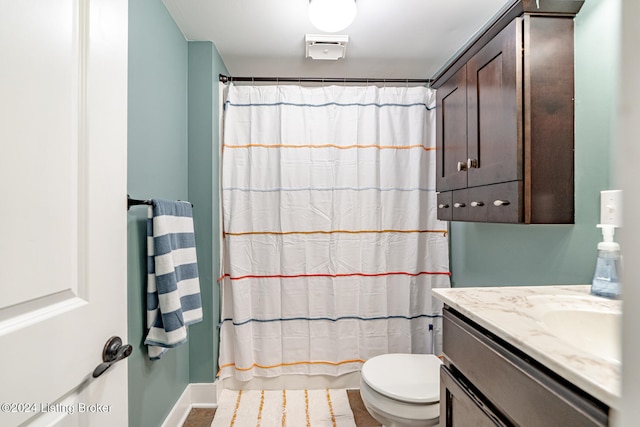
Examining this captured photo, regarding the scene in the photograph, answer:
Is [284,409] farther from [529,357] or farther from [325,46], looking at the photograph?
[325,46]

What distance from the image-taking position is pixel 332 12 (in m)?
1.56

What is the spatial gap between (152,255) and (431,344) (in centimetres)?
188

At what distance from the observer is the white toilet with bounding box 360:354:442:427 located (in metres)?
1.34

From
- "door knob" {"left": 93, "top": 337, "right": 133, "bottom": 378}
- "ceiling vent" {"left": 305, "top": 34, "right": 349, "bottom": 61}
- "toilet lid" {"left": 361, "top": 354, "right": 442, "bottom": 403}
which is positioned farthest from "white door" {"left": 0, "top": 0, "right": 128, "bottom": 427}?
"ceiling vent" {"left": 305, "top": 34, "right": 349, "bottom": 61}

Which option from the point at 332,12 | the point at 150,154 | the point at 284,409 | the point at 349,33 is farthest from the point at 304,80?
the point at 284,409

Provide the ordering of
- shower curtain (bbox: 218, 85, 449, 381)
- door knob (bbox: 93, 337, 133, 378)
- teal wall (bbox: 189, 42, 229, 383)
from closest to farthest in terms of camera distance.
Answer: door knob (bbox: 93, 337, 133, 378) → teal wall (bbox: 189, 42, 229, 383) → shower curtain (bbox: 218, 85, 449, 381)

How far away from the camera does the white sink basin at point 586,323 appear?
2.91 feet

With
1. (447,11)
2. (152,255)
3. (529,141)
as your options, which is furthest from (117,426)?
(447,11)

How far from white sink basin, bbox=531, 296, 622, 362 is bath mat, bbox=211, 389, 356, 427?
4.45 feet

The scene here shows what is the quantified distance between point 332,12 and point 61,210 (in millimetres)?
1463

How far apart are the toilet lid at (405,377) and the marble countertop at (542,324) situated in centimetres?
53

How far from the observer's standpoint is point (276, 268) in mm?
2150

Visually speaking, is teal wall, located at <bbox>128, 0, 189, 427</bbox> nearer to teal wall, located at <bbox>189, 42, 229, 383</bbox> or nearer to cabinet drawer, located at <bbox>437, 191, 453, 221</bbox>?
teal wall, located at <bbox>189, 42, 229, 383</bbox>

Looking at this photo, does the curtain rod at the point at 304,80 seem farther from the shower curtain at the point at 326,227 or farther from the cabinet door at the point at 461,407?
the cabinet door at the point at 461,407
